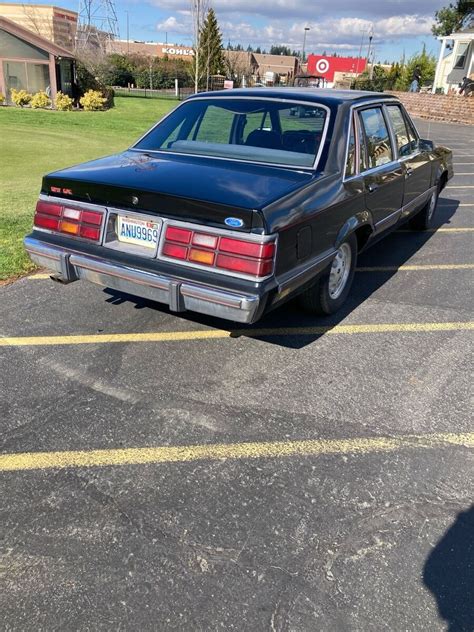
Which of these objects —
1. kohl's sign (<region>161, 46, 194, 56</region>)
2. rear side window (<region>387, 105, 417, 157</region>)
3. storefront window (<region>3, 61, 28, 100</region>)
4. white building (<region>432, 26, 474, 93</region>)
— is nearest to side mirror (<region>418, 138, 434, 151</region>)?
rear side window (<region>387, 105, 417, 157</region>)

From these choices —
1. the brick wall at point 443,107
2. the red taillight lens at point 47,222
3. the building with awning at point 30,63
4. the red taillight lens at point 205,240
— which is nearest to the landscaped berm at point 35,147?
the red taillight lens at point 47,222

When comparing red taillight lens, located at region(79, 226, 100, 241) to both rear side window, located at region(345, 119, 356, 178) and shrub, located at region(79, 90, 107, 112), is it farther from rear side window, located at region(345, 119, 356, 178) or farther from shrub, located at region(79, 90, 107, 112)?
shrub, located at region(79, 90, 107, 112)

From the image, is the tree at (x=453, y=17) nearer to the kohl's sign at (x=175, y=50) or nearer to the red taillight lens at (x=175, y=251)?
the red taillight lens at (x=175, y=251)

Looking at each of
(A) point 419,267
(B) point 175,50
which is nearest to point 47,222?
(A) point 419,267

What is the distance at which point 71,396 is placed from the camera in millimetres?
3260

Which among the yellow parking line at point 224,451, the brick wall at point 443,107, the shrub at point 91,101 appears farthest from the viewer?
the brick wall at point 443,107

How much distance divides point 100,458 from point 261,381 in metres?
1.20

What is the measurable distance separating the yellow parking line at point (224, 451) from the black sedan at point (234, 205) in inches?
29.9

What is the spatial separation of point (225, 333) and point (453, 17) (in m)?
53.8

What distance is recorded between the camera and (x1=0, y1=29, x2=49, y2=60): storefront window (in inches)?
972

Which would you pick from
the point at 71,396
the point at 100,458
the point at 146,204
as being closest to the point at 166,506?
the point at 100,458

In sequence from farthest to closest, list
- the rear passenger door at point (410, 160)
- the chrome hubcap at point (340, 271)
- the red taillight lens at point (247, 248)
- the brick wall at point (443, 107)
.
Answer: the brick wall at point (443, 107) → the rear passenger door at point (410, 160) → the chrome hubcap at point (340, 271) → the red taillight lens at point (247, 248)

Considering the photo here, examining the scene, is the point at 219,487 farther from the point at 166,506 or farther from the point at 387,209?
the point at 387,209

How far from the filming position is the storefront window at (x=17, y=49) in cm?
2469
